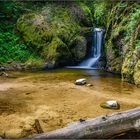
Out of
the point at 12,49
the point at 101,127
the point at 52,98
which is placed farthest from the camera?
the point at 12,49

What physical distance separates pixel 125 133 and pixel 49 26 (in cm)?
1334

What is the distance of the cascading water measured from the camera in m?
17.8

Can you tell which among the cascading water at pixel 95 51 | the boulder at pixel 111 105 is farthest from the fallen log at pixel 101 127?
the cascading water at pixel 95 51

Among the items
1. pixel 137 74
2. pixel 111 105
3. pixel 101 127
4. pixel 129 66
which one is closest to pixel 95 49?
pixel 129 66

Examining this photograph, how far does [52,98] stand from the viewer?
1023 cm

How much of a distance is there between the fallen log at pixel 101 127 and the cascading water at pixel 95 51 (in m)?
11.7

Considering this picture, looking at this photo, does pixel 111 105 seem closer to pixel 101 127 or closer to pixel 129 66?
pixel 101 127

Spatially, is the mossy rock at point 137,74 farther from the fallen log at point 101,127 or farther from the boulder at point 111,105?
the fallen log at point 101,127

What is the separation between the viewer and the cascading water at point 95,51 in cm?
1776

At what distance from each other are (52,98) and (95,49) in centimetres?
886

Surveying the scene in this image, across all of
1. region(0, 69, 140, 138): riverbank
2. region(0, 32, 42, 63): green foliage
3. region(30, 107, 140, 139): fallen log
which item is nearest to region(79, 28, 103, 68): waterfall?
region(0, 69, 140, 138): riverbank

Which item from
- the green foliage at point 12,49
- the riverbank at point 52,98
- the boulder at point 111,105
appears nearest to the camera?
the riverbank at point 52,98

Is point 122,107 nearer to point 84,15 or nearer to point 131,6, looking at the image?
point 131,6

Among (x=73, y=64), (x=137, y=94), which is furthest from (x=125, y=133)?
(x=73, y=64)
